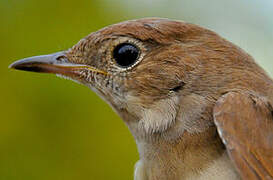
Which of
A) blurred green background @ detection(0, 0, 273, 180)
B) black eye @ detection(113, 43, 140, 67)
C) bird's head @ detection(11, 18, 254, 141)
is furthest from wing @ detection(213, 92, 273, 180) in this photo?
blurred green background @ detection(0, 0, 273, 180)

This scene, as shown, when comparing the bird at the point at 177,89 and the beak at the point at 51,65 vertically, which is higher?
the beak at the point at 51,65

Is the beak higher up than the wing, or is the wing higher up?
the beak

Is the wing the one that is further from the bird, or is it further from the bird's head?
the bird's head

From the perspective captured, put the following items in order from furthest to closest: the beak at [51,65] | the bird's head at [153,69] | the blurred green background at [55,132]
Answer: the blurred green background at [55,132] < the beak at [51,65] < the bird's head at [153,69]

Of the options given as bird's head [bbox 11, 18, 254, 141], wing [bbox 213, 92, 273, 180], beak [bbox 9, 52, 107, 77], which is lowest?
wing [bbox 213, 92, 273, 180]

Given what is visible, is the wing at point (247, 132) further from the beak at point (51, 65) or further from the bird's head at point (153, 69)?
the beak at point (51, 65)

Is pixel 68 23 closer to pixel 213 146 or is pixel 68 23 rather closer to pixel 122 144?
pixel 122 144

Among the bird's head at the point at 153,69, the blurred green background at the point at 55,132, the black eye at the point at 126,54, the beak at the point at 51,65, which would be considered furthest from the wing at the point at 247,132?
the blurred green background at the point at 55,132

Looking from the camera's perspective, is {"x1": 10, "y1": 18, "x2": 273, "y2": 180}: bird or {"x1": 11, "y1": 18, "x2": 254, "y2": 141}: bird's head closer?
{"x1": 10, "y1": 18, "x2": 273, "y2": 180}: bird

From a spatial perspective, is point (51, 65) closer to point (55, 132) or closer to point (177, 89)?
point (177, 89)

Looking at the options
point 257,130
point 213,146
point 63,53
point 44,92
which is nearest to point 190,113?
point 213,146
